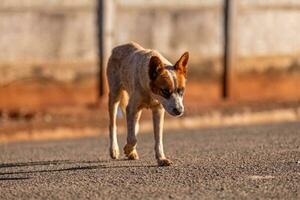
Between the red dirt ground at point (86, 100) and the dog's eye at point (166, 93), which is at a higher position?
the dog's eye at point (166, 93)

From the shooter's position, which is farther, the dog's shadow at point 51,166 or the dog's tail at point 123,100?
the dog's tail at point 123,100

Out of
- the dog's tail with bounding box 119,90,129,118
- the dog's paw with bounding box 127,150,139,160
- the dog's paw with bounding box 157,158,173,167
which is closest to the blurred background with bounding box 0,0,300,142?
the dog's tail with bounding box 119,90,129,118

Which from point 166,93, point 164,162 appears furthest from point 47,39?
point 166,93

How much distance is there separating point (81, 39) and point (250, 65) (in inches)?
158

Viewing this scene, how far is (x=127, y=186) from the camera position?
9.85m

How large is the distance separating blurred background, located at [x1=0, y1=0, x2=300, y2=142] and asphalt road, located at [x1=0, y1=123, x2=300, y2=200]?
15.8 feet

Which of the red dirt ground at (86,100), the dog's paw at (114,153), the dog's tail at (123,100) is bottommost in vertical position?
the red dirt ground at (86,100)

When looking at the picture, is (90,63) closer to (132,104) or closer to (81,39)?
(81,39)

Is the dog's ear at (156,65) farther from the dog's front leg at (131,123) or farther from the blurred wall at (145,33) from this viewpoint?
the blurred wall at (145,33)

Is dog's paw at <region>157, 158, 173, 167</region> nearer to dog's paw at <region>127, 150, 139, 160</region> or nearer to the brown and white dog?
the brown and white dog

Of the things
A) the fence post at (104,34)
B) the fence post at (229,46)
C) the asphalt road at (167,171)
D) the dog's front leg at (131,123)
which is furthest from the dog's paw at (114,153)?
the fence post at (229,46)

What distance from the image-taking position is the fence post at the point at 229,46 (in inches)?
872

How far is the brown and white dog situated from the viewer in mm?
10664

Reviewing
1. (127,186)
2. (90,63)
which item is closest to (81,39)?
(90,63)
